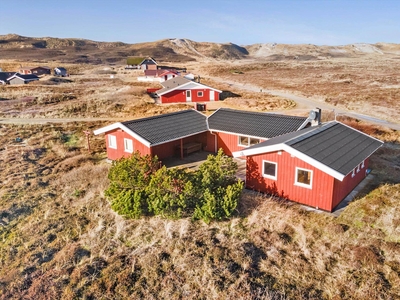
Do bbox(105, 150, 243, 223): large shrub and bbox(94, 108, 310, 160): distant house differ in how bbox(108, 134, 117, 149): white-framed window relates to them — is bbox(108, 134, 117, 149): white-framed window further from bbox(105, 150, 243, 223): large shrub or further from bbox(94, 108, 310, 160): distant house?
bbox(105, 150, 243, 223): large shrub

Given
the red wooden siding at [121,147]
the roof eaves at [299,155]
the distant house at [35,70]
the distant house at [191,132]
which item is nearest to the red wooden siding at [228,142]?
the distant house at [191,132]

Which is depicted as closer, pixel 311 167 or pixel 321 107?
pixel 311 167

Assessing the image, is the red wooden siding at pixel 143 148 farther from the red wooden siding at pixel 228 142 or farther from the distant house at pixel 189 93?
the distant house at pixel 189 93

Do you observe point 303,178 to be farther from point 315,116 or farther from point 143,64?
point 143,64

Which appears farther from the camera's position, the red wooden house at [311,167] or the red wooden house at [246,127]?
the red wooden house at [246,127]

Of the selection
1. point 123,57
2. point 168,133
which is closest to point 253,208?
point 168,133

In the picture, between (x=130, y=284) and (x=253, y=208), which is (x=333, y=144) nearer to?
(x=253, y=208)

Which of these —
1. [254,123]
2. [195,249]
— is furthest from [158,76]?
[195,249]
